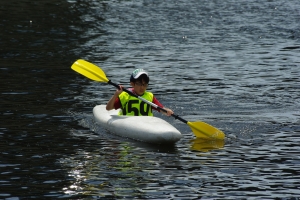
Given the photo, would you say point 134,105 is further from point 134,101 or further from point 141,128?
point 141,128

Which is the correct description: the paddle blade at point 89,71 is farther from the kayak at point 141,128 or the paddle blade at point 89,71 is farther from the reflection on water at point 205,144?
the reflection on water at point 205,144

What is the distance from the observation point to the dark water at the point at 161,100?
1098 centimetres

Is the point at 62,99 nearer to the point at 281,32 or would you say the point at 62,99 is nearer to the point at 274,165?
the point at 274,165

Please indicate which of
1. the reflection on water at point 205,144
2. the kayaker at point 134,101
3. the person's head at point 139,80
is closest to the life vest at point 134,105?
the kayaker at point 134,101

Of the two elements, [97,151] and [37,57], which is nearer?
[97,151]

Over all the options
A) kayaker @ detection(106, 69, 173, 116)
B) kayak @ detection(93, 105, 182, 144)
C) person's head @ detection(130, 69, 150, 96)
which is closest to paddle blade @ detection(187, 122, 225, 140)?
kayak @ detection(93, 105, 182, 144)

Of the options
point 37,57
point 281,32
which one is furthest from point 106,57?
point 281,32

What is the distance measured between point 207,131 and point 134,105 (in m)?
1.65

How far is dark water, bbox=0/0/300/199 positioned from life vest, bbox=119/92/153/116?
657mm

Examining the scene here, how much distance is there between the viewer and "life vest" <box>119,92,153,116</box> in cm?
1483

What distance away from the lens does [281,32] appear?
33.1 m

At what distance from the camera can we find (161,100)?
60.0 feet

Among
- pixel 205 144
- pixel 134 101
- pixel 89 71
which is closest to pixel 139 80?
pixel 134 101

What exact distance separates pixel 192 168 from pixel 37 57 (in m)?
14.2
